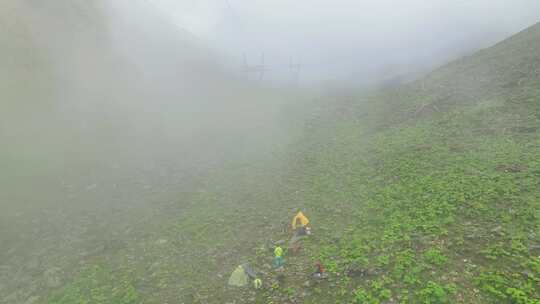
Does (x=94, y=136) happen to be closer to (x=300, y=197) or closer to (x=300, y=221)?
(x=300, y=197)

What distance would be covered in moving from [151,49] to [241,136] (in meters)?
32.7

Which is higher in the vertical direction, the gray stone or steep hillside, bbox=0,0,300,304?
steep hillside, bbox=0,0,300,304

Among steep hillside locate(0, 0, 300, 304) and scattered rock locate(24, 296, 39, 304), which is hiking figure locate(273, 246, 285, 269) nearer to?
steep hillside locate(0, 0, 300, 304)

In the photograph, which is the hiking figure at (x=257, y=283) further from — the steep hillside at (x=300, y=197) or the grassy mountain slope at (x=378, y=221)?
the grassy mountain slope at (x=378, y=221)

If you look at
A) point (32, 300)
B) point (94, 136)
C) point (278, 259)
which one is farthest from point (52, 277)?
point (94, 136)

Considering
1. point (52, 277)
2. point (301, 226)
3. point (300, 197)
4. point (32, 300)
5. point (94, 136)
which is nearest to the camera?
point (32, 300)

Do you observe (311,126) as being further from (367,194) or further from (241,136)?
(367,194)

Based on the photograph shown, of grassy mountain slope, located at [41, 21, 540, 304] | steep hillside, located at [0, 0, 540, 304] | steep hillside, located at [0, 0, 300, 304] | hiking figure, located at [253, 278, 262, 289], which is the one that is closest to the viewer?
grassy mountain slope, located at [41, 21, 540, 304]

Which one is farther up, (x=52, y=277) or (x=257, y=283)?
(x=257, y=283)

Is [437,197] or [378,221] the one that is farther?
[437,197]

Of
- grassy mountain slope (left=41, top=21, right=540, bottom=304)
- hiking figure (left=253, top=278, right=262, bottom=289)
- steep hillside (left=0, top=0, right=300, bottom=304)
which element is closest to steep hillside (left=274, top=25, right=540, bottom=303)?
grassy mountain slope (left=41, top=21, right=540, bottom=304)

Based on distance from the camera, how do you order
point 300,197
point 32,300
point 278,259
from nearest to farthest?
1. point 278,259
2. point 32,300
3. point 300,197

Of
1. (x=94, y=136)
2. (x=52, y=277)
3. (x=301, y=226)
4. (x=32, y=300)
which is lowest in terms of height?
(x=32, y=300)

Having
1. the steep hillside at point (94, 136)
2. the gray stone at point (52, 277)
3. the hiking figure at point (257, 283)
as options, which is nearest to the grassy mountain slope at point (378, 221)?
the hiking figure at point (257, 283)
